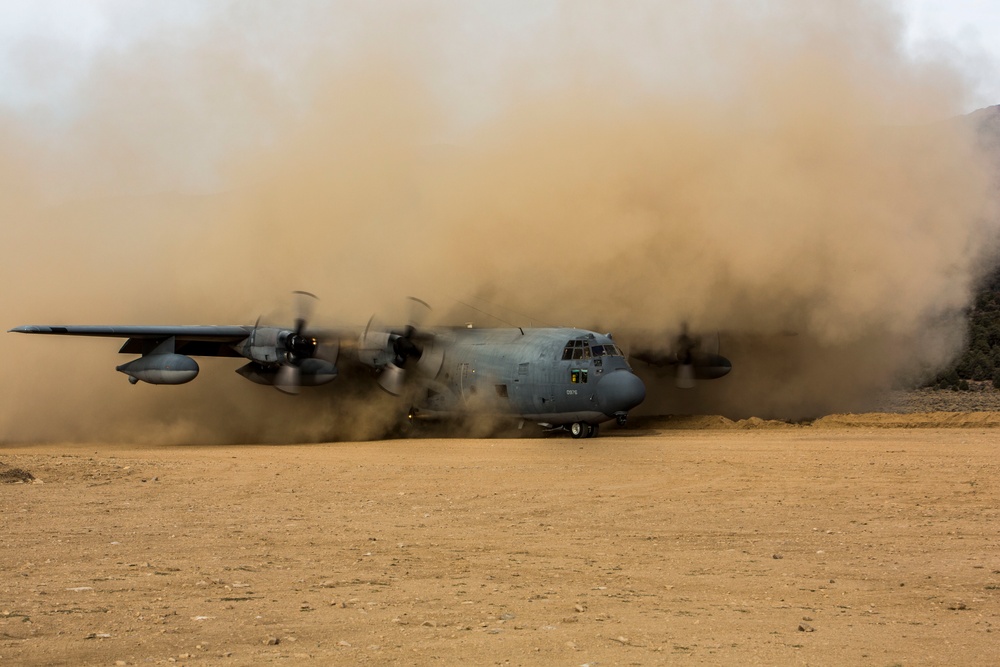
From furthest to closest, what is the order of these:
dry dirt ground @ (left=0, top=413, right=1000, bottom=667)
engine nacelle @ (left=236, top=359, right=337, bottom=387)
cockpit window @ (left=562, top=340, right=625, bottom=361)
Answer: engine nacelle @ (left=236, top=359, right=337, bottom=387) < cockpit window @ (left=562, top=340, right=625, bottom=361) < dry dirt ground @ (left=0, top=413, right=1000, bottom=667)

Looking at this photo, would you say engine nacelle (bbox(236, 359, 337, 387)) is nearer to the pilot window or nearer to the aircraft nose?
the pilot window

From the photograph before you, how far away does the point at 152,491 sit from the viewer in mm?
15375

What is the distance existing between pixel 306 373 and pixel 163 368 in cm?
338

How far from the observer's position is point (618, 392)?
23.0m

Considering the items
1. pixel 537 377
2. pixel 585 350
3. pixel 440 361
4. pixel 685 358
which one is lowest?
pixel 537 377

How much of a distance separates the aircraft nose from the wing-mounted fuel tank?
9220 millimetres

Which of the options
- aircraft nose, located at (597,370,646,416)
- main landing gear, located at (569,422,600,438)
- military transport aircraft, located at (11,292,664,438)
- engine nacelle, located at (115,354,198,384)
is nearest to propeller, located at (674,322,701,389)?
military transport aircraft, located at (11,292,664,438)

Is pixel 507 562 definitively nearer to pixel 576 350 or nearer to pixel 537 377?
pixel 576 350

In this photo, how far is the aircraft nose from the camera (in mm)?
22969

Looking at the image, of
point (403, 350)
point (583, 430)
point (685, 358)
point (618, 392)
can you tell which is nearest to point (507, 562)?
point (618, 392)

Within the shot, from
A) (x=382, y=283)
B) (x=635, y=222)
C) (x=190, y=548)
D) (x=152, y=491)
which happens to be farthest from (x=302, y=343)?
(x=190, y=548)

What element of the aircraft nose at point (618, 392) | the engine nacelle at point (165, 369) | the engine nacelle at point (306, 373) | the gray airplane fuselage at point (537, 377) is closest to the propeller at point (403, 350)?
the gray airplane fuselage at point (537, 377)

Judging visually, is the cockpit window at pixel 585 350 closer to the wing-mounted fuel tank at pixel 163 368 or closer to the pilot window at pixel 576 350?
the pilot window at pixel 576 350

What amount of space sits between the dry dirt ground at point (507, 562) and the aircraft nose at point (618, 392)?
3.70 m
